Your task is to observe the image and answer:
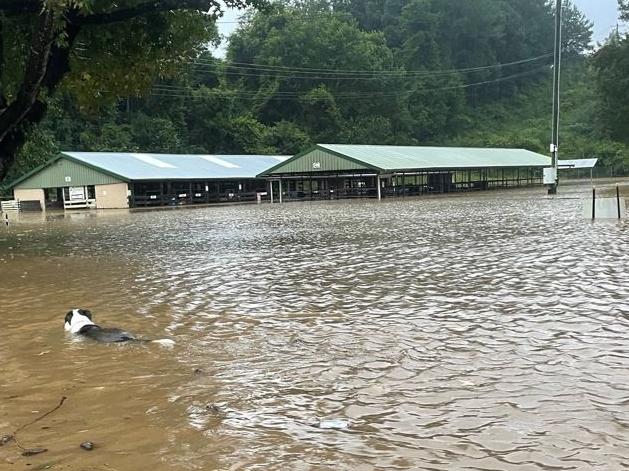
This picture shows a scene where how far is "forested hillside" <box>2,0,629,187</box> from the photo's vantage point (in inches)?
2692

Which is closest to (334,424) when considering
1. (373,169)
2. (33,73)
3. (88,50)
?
(33,73)

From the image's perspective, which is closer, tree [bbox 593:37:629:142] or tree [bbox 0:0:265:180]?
tree [bbox 0:0:265:180]

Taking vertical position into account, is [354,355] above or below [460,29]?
below

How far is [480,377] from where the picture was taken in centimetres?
510

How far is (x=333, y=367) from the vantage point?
5543 mm

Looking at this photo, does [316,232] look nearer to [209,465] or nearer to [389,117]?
[209,465]

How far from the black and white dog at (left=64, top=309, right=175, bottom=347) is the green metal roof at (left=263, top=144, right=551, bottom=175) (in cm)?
3806

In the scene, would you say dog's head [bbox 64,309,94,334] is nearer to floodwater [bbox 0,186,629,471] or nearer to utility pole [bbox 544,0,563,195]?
floodwater [bbox 0,186,629,471]

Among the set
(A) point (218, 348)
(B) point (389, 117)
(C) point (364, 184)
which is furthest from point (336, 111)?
(A) point (218, 348)

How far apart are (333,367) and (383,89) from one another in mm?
88363

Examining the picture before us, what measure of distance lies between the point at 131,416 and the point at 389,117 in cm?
8928

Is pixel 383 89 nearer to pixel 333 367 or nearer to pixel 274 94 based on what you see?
pixel 274 94

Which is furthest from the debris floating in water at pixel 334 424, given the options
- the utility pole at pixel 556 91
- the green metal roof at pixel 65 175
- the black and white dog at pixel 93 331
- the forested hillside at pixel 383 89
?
the forested hillside at pixel 383 89

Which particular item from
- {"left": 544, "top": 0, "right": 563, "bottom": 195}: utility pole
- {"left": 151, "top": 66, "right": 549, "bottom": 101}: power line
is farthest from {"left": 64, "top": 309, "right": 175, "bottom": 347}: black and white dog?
{"left": 151, "top": 66, "right": 549, "bottom": 101}: power line
